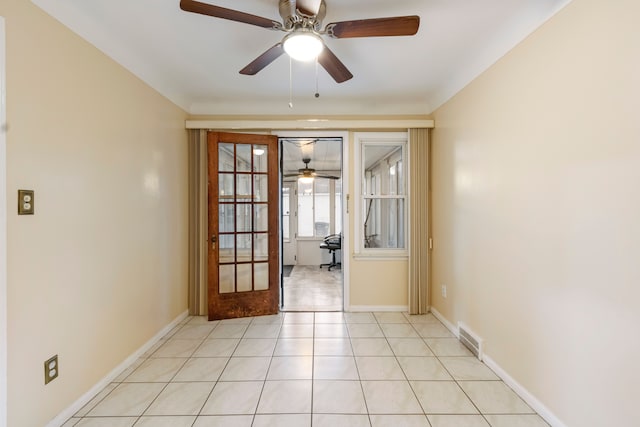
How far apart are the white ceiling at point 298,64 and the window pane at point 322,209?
373cm

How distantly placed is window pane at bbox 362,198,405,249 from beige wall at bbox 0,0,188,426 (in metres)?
2.34

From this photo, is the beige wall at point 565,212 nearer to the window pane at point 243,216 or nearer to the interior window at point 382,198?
the interior window at point 382,198

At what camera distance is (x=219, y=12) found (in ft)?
5.10

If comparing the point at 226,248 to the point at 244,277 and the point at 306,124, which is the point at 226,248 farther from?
the point at 306,124

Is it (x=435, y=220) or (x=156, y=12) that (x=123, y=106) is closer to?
(x=156, y=12)

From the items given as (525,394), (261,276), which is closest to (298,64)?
(261,276)

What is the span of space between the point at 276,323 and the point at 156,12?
2909 mm

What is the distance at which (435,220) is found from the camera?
3.40m

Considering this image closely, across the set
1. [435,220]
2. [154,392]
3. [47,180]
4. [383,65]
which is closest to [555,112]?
[383,65]

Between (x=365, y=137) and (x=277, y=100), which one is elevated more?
(x=277, y=100)

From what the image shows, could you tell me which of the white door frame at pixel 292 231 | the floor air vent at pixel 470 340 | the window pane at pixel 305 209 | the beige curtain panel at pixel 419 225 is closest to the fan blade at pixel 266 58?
the beige curtain panel at pixel 419 225

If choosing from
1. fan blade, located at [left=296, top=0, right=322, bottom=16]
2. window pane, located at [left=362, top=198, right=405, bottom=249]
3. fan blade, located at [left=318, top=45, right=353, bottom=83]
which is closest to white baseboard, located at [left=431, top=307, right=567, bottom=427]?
window pane, located at [left=362, top=198, right=405, bottom=249]

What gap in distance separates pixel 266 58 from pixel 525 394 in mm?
2813

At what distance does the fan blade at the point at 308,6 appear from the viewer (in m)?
1.53
